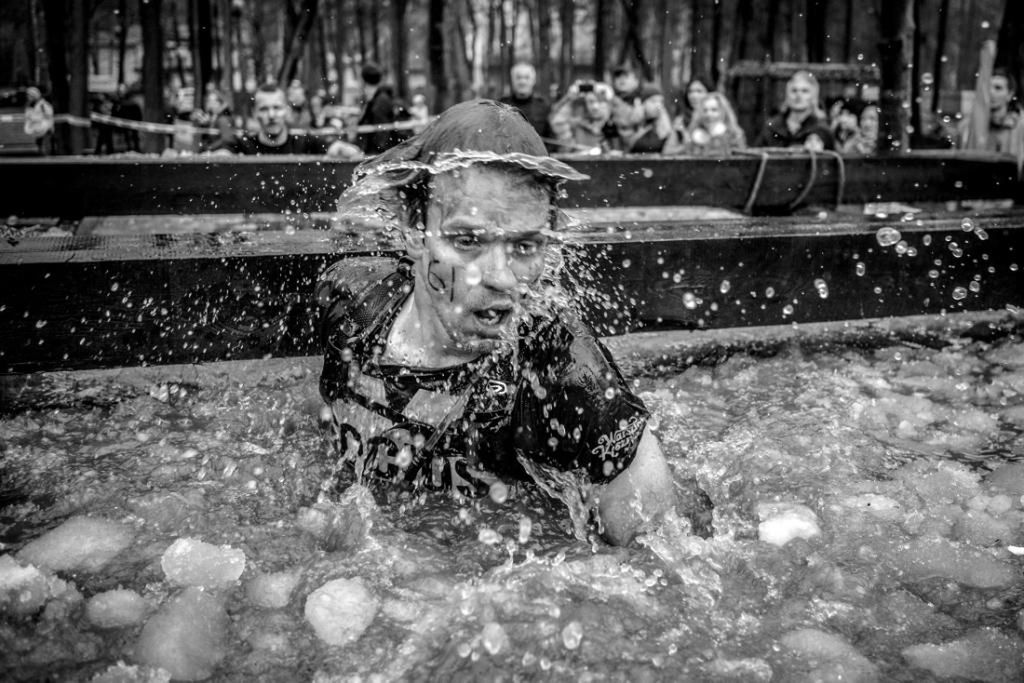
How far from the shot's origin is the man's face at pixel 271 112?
9109 millimetres

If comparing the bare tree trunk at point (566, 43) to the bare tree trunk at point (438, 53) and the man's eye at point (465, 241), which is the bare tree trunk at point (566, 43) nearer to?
the bare tree trunk at point (438, 53)

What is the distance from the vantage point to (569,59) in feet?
124

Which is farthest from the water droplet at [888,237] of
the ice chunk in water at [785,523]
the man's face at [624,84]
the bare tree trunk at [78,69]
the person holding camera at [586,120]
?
the bare tree trunk at [78,69]

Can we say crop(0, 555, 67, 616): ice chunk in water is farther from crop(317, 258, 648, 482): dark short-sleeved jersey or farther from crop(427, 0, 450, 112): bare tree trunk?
crop(427, 0, 450, 112): bare tree trunk

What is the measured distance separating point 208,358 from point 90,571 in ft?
4.13

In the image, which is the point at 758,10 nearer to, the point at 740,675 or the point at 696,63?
the point at 696,63

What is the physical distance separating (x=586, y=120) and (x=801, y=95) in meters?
2.92

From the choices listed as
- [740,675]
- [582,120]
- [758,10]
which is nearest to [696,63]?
[758,10]

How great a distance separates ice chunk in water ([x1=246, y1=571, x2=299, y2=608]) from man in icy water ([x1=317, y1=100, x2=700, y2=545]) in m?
0.53

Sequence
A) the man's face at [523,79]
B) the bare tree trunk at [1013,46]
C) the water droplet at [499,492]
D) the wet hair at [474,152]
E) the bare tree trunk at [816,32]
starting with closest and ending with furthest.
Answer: the wet hair at [474,152], the water droplet at [499,492], the man's face at [523,79], the bare tree trunk at [1013,46], the bare tree trunk at [816,32]

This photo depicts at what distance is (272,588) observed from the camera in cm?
257

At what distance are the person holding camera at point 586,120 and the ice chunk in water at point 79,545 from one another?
9495 millimetres

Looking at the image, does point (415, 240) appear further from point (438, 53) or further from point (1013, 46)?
point (438, 53)

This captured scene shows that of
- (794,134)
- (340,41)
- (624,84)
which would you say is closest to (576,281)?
(794,134)
